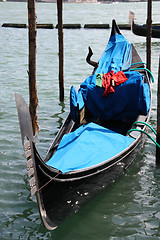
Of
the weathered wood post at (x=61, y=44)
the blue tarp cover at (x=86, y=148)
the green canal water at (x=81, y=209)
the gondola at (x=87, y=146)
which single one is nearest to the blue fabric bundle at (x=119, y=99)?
the gondola at (x=87, y=146)

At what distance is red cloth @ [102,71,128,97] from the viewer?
5438mm

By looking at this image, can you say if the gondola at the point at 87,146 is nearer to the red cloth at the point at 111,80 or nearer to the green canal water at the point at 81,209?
the red cloth at the point at 111,80

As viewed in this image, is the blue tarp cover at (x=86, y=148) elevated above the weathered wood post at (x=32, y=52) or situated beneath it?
situated beneath

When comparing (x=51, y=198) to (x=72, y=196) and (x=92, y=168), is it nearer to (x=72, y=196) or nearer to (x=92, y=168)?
(x=72, y=196)

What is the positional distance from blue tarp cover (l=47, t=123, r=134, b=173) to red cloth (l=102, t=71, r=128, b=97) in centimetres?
109

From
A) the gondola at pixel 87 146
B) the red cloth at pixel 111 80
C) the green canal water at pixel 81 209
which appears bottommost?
the green canal water at pixel 81 209

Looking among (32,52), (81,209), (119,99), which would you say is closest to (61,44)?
(119,99)

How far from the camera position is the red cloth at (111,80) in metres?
5.44

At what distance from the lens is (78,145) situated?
13.2ft

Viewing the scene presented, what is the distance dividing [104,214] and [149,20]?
487 cm

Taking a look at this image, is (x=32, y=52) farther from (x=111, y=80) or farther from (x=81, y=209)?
(x=81, y=209)

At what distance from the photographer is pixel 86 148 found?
4.02 meters

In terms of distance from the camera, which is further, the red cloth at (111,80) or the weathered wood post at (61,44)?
the weathered wood post at (61,44)

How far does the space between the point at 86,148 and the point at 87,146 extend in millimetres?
44
